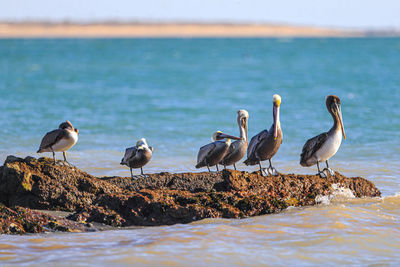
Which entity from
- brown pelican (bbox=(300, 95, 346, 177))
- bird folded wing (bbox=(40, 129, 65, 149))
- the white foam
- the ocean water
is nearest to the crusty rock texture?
the white foam

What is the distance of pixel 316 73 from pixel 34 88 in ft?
69.0

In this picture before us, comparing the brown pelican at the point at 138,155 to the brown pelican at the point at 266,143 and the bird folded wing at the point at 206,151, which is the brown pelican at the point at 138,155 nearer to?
the bird folded wing at the point at 206,151

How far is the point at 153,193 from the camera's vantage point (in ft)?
24.1

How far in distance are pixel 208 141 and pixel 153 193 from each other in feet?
30.2

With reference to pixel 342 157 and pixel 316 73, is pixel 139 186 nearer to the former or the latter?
pixel 342 157

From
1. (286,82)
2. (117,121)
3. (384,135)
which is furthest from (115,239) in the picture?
(286,82)

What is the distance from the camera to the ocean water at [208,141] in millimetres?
6465

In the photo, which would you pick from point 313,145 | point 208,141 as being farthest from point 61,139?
point 208,141

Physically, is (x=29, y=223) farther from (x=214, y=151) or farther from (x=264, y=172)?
(x=264, y=172)

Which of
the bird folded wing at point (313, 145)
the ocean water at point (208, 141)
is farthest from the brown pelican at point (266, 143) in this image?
the ocean water at point (208, 141)

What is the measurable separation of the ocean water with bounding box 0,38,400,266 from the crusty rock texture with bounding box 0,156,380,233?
18 centimetres

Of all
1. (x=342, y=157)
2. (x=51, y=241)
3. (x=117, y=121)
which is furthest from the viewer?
(x=117, y=121)

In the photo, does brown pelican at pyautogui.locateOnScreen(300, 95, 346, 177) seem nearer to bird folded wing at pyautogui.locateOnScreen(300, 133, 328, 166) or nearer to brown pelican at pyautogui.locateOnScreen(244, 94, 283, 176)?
bird folded wing at pyautogui.locateOnScreen(300, 133, 328, 166)

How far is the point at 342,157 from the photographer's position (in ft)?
44.9
